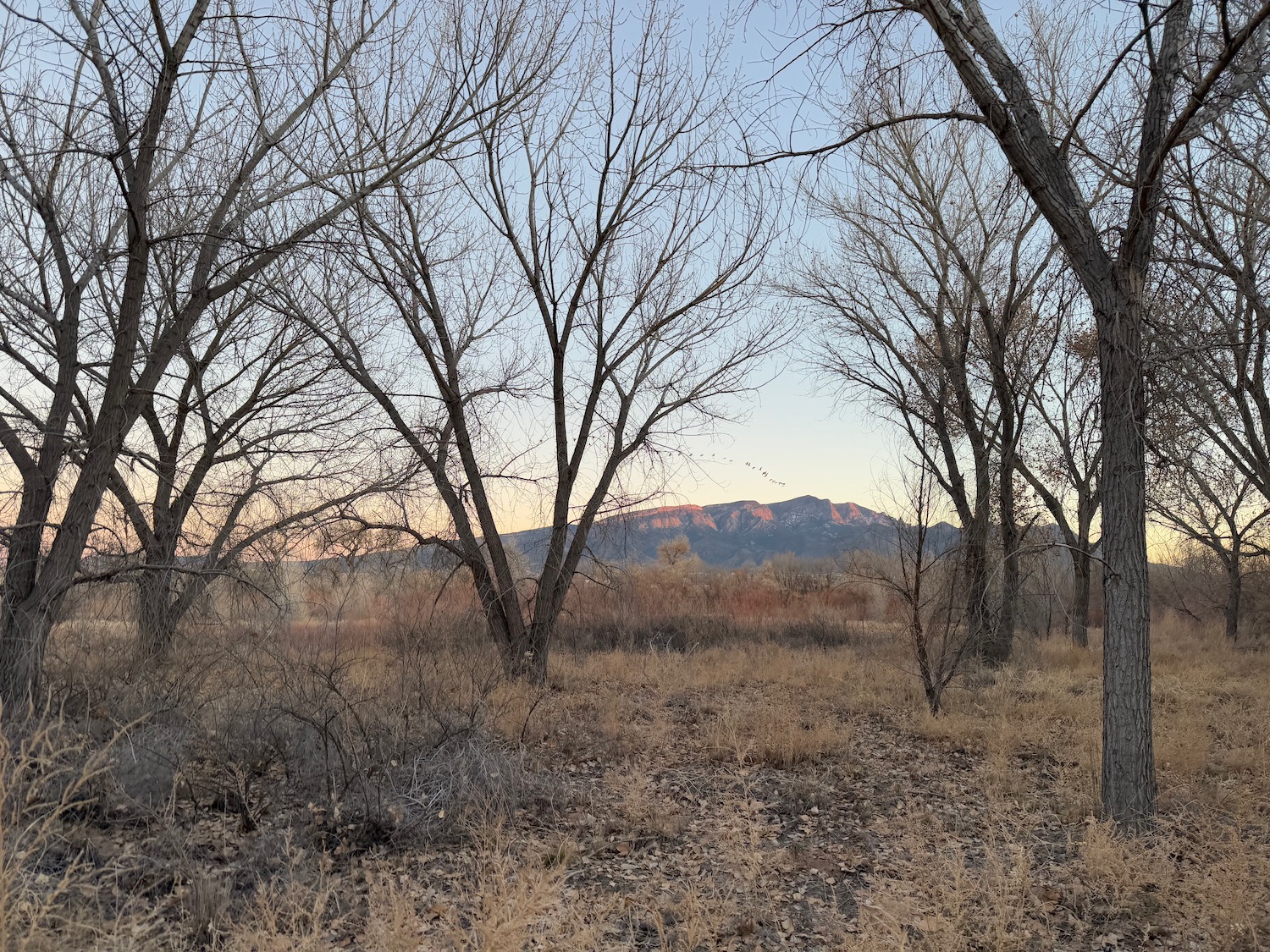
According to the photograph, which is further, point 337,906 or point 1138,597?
point 1138,597

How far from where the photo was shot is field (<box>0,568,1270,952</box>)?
13.8 ft

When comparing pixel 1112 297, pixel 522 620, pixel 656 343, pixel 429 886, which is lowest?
pixel 429 886

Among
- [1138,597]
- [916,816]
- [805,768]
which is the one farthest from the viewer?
[805,768]

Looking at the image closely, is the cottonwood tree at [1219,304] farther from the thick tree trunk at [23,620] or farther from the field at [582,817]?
the thick tree trunk at [23,620]

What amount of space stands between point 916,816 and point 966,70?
17.8ft

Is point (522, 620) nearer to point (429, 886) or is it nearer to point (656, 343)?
point (656, 343)

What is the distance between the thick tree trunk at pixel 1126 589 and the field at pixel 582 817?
373mm

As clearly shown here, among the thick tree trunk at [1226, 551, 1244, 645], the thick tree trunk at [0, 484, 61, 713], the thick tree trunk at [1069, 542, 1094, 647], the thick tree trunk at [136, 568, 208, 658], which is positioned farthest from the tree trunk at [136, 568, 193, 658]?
the thick tree trunk at [1226, 551, 1244, 645]

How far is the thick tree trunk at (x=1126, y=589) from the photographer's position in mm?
5672

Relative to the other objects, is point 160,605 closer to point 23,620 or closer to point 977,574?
point 23,620

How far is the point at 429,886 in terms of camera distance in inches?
194

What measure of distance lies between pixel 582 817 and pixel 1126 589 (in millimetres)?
4218

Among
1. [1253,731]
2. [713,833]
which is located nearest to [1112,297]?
[713,833]

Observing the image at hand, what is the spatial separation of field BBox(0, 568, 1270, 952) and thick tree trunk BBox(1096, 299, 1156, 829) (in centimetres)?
37
